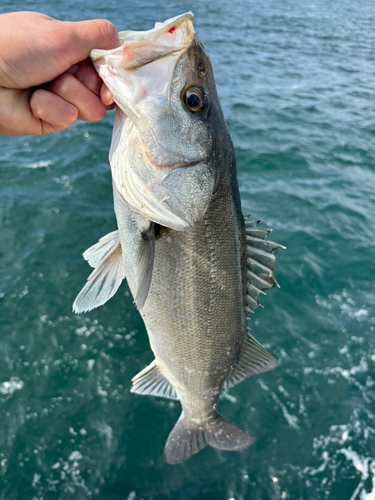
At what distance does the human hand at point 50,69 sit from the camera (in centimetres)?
174

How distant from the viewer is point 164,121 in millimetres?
1715

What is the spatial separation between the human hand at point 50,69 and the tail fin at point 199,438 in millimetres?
2320

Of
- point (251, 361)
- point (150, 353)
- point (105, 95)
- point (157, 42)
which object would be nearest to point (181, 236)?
point (105, 95)

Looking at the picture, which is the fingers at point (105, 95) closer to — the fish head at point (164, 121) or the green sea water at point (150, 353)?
the fish head at point (164, 121)

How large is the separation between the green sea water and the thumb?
10.4ft

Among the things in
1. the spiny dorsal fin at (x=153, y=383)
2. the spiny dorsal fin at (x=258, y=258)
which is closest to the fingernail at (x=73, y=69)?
the spiny dorsal fin at (x=258, y=258)

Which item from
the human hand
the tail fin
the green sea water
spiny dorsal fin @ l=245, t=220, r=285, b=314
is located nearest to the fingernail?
the human hand

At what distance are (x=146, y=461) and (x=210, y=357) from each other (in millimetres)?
1729

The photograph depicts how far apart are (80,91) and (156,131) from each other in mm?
511

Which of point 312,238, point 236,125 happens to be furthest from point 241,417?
point 236,125

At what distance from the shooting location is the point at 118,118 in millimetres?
1850

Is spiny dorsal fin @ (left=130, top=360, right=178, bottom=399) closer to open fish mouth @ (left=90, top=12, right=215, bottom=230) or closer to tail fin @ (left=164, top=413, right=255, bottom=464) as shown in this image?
tail fin @ (left=164, top=413, right=255, bottom=464)

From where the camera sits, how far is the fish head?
162 cm

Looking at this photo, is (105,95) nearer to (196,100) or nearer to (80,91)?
(80,91)
